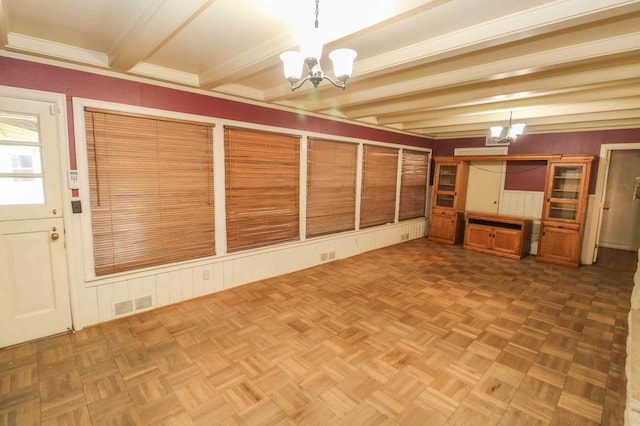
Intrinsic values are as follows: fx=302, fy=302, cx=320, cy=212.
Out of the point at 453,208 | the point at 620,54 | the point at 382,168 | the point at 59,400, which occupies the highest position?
the point at 620,54

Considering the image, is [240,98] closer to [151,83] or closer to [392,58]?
[151,83]

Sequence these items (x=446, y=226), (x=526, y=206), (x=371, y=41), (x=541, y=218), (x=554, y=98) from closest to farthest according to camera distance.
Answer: (x=371, y=41) < (x=554, y=98) < (x=541, y=218) < (x=526, y=206) < (x=446, y=226)

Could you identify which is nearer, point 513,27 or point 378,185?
point 513,27

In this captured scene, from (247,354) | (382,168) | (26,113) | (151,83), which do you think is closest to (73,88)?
(26,113)

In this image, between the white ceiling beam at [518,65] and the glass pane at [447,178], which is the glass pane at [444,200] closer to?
Answer: the glass pane at [447,178]

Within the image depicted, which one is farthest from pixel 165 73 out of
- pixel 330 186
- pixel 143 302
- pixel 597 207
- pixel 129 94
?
pixel 597 207

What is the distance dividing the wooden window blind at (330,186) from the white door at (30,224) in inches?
113

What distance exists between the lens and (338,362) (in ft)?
7.89

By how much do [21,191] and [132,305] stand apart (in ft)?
4.50

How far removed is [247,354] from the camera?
2484 mm

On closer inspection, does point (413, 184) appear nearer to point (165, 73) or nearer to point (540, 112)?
point (540, 112)

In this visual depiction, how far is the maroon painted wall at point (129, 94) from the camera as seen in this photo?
2389mm

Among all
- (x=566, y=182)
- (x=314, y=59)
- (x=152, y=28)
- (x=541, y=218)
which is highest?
(x=152, y=28)

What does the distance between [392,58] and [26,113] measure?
117 inches
